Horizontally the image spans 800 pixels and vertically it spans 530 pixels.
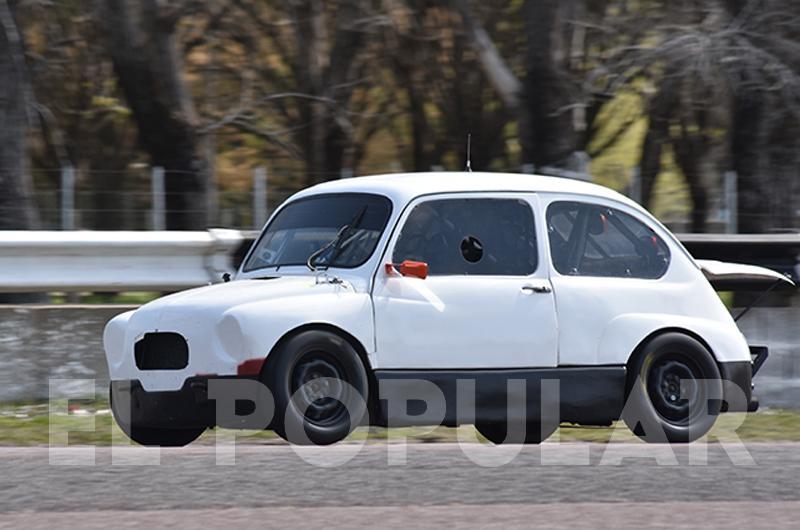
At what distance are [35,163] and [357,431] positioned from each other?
1184 cm

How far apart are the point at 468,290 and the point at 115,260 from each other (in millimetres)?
3450

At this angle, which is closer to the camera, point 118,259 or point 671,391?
point 671,391

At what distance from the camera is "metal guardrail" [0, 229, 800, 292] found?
10.7 m

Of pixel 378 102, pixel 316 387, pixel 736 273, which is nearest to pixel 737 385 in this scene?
pixel 736 273

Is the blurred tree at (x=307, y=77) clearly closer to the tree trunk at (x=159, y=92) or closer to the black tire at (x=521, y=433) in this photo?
the tree trunk at (x=159, y=92)

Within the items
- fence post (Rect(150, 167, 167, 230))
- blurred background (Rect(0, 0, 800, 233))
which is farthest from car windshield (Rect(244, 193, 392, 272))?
fence post (Rect(150, 167, 167, 230))

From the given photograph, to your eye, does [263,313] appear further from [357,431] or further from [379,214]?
[357,431]

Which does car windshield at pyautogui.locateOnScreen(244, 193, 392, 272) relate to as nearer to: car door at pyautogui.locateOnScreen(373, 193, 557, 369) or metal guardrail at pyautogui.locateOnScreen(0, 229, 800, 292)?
car door at pyautogui.locateOnScreen(373, 193, 557, 369)

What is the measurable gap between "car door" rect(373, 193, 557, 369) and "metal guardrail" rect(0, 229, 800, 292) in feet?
8.93

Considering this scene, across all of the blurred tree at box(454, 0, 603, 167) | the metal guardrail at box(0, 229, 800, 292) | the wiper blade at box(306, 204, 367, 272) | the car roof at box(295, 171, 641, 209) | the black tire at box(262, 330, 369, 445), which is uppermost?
the blurred tree at box(454, 0, 603, 167)

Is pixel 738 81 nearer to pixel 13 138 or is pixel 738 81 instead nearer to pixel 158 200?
pixel 158 200

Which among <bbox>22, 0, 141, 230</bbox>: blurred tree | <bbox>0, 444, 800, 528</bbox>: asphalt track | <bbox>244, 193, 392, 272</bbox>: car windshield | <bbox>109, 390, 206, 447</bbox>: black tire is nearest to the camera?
<bbox>0, 444, 800, 528</bbox>: asphalt track

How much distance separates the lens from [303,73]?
19.5m

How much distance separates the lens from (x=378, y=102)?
67.5ft
